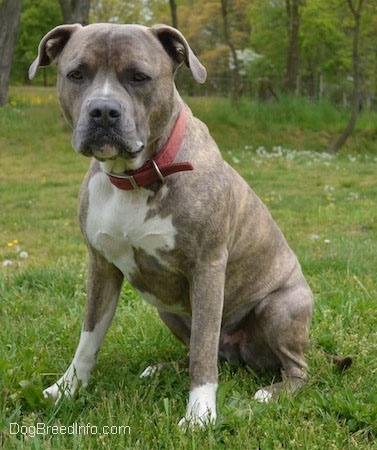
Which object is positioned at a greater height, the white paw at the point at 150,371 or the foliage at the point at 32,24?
the white paw at the point at 150,371

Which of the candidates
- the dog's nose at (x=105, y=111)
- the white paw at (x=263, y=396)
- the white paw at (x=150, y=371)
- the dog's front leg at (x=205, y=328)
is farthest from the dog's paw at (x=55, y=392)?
the dog's nose at (x=105, y=111)

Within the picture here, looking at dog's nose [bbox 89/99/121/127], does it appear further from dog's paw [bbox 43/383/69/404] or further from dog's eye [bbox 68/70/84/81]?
dog's paw [bbox 43/383/69/404]

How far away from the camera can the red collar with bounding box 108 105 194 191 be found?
2.82 metres

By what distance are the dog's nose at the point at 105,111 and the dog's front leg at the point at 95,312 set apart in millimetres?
799

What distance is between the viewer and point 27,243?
21.8ft

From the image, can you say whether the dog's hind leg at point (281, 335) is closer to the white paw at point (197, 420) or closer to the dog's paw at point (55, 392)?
the white paw at point (197, 420)

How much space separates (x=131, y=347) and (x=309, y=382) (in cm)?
100

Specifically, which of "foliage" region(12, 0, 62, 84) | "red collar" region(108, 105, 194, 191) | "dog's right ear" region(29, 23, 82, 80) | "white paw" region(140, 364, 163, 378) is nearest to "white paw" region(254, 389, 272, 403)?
"white paw" region(140, 364, 163, 378)

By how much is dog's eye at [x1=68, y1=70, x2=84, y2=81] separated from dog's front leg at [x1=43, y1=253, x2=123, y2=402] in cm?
83

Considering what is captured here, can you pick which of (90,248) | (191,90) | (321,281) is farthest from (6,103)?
(90,248)

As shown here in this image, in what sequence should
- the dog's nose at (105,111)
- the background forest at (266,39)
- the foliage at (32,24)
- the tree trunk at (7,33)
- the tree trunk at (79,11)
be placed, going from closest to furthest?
1. the dog's nose at (105,111)
2. the tree trunk at (79,11)
3. the tree trunk at (7,33)
4. the background forest at (266,39)
5. the foliage at (32,24)

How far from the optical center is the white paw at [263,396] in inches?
117

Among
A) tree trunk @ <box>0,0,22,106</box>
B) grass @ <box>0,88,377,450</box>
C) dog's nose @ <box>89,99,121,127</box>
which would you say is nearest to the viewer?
dog's nose @ <box>89,99,121,127</box>

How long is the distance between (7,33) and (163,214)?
47.1 feet
